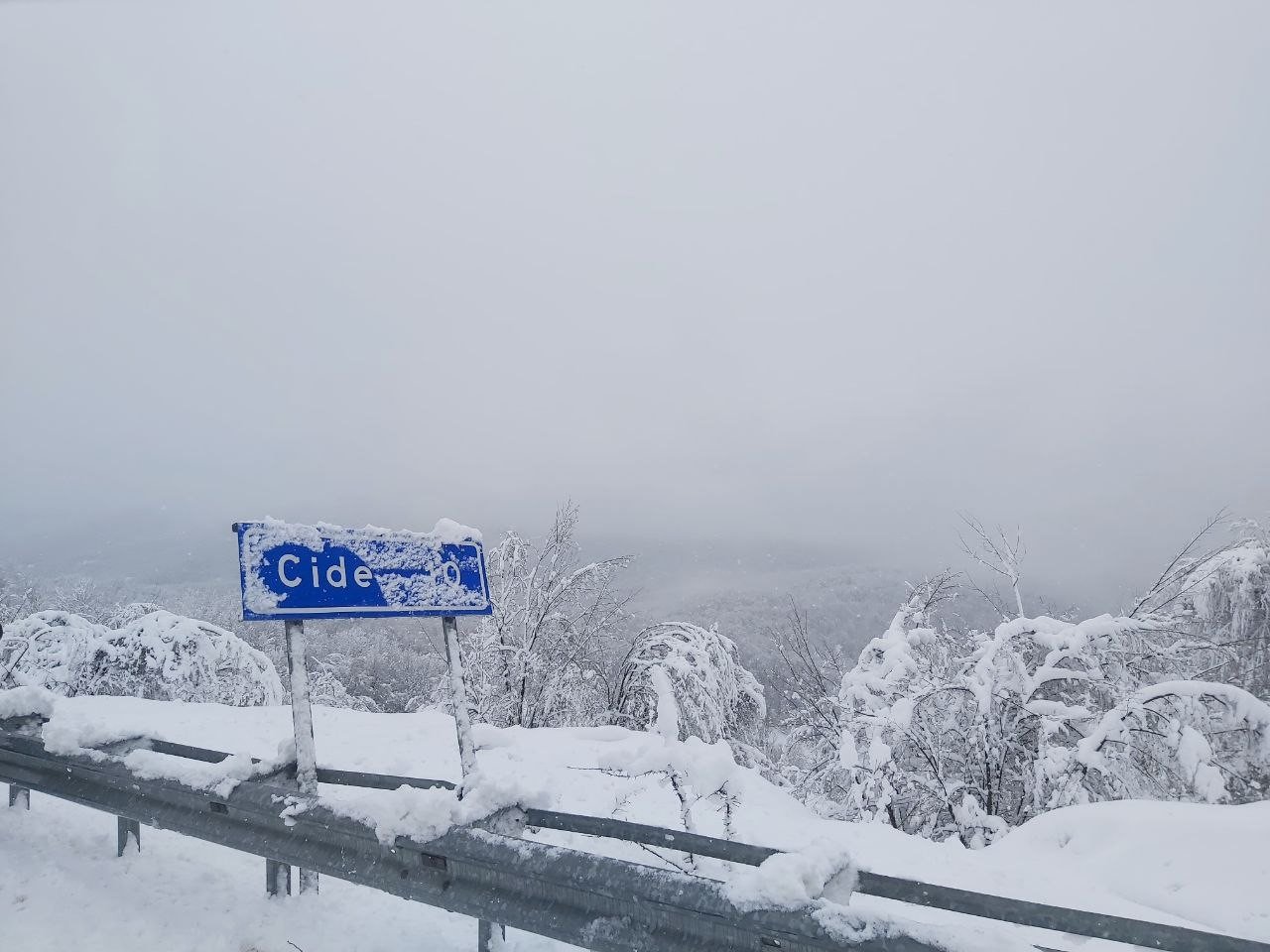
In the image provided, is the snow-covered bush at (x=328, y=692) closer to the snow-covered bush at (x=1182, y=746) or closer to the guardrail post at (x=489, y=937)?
the snow-covered bush at (x=1182, y=746)

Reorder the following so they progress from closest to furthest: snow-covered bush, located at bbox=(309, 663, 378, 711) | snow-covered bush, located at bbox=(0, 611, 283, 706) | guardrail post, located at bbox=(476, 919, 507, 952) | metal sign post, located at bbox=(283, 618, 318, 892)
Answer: guardrail post, located at bbox=(476, 919, 507, 952) < metal sign post, located at bbox=(283, 618, 318, 892) < snow-covered bush, located at bbox=(0, 611, 283, 706) < snow-covered bush, located at bbox=(309, 663, 378, 711)

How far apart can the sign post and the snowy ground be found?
0.46m

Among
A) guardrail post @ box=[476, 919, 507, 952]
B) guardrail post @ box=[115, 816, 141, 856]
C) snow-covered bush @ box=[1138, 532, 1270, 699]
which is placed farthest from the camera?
snow-covered bush @ box=[1138, 532, 1270, 699]

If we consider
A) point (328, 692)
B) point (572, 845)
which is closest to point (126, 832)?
point (572, 845)

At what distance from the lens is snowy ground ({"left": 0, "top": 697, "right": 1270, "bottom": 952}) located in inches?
138

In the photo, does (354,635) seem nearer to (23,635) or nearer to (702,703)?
(23,635)

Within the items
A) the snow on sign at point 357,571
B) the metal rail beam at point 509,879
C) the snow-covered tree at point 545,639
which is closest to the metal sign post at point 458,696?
the snow on sign at point 357,571

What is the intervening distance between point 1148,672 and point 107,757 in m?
13.4

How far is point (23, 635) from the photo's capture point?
17.2 meters

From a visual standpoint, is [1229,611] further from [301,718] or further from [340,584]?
[301,718]

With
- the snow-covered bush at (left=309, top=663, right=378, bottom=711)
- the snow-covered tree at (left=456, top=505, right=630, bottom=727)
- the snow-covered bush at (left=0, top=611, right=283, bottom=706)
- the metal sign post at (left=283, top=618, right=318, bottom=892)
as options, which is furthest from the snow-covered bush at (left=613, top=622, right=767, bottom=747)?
the snow-covered bush at (left=309, top=663, right=378, bottom=711)

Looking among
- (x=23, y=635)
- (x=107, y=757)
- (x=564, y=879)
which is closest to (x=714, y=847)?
(x=564, y=879)

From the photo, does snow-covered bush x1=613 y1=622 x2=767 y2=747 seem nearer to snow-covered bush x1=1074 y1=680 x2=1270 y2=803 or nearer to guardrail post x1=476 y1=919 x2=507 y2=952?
snow-covered bush x1=1074 y1=680 x2=1270 y2=803

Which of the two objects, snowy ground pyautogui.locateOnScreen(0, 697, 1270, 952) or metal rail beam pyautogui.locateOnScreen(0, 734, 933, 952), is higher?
metal rail beam pyautogui.locateOnScreen(0, 734, 933, 952)
